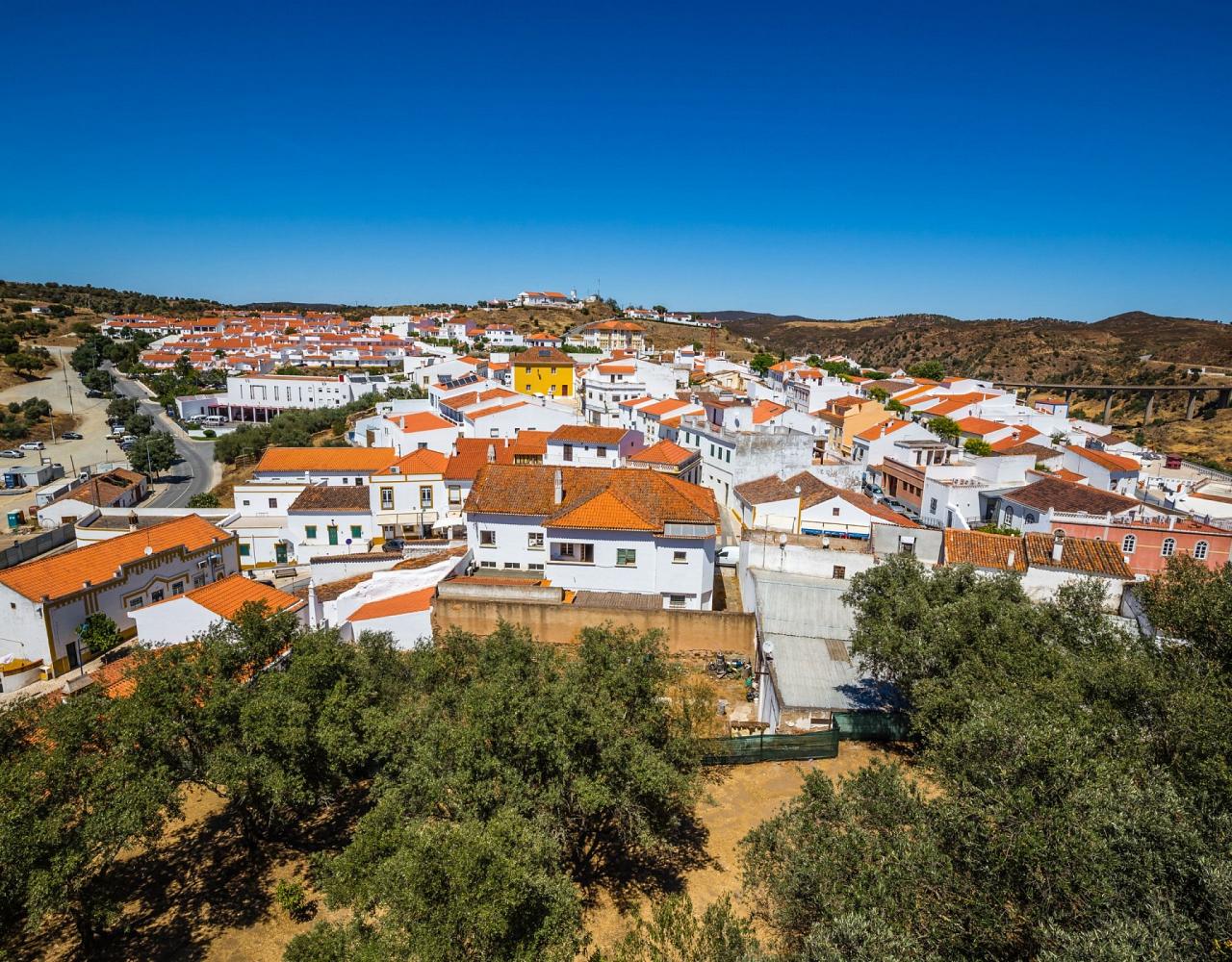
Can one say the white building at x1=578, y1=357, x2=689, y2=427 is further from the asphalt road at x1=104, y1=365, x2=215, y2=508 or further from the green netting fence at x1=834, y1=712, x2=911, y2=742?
the green netting fence at x1=834, y1=712, x2=911, y2=742

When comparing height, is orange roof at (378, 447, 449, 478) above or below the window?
above

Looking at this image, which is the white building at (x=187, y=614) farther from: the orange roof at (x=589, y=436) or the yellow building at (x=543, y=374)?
the yellow building at (x=543, y=374)

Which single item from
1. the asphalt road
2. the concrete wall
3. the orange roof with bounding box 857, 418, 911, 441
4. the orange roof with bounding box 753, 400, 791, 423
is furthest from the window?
the asphalt road

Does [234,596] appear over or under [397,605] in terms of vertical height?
over

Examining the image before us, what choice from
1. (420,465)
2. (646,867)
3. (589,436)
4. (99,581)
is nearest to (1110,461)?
(589,436)

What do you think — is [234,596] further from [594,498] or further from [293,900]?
[293,900]

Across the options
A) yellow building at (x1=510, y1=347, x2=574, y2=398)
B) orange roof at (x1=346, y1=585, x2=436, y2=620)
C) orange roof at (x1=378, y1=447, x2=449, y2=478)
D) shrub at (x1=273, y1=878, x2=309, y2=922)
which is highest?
yellow building at (x1=510, y1=347, x2=574, y2=398)

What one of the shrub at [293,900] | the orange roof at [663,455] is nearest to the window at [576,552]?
the orange roof at [663,455]
